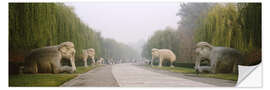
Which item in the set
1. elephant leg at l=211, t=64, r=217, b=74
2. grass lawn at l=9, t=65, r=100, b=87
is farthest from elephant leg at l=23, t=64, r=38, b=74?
elephant leg at l=211, t=64, r=217, b=74

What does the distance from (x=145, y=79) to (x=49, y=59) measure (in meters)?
2.17

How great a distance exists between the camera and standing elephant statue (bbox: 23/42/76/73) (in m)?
6.20

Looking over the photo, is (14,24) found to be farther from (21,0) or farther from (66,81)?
(66,81)

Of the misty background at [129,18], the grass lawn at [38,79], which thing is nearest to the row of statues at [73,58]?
the grass lawn at [38,79]

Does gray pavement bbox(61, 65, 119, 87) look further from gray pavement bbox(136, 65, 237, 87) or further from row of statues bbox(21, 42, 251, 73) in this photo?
gray pavement bbox(136, 65, 237, 87)

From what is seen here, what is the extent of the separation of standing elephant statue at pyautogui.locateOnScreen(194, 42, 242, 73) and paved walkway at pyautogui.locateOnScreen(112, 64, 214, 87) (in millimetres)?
668

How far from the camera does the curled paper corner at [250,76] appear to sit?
19.7 feet

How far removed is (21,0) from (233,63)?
15.7ft

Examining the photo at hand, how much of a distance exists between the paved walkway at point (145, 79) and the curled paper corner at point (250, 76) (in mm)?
741

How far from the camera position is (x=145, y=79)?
20.8 feet

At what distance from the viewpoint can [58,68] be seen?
6.30 metres
